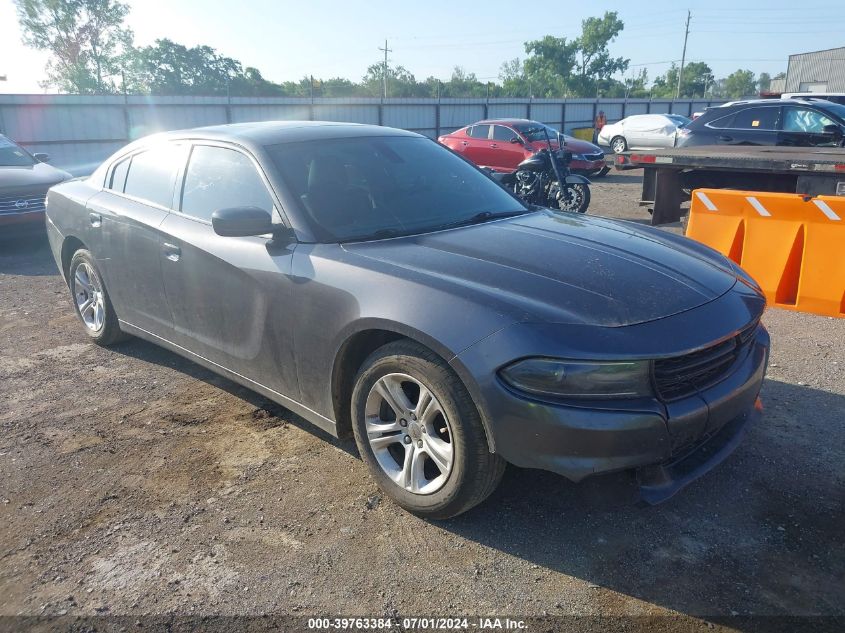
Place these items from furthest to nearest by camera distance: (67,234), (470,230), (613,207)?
(613,207), (67,234), (470,230)

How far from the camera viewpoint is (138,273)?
4.33 metres

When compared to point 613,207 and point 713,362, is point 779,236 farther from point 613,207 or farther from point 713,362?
point 613,207

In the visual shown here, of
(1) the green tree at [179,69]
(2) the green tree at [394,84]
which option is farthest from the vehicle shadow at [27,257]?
(1) the green tree at [179,69]

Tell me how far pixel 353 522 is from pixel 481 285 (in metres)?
1.19

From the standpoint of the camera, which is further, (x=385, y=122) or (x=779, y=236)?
(x=385, y=122)

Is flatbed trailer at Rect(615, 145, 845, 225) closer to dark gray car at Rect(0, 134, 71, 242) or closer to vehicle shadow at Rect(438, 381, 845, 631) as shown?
vehicle shadow at Rect(438, 381, 845, 631)

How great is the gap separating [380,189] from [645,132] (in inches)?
812

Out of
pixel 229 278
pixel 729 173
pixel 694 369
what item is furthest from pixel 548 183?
pixel 694 369

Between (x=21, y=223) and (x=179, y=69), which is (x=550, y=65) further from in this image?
(x=21, y=223)

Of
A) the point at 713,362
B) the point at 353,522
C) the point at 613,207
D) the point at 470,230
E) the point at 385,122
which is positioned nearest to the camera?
the point at 713,362

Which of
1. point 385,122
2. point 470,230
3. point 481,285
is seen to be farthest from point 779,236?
point 385,122

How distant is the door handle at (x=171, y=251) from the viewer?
12.8 ft

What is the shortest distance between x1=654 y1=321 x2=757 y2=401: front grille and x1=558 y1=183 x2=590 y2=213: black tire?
25.8 feet

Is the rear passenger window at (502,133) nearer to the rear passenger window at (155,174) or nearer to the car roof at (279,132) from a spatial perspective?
the car roof at (279,132)
